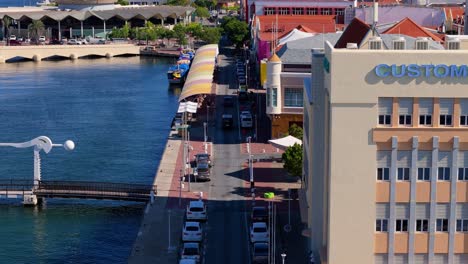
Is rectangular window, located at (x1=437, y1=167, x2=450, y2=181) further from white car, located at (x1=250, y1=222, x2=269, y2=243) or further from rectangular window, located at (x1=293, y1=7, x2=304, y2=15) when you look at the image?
rectangular window, located at (x1=293, y1=7, x2=304, y2=15)

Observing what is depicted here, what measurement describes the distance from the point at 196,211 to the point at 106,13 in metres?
102

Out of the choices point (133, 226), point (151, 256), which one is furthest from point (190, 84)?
point (151, 256)

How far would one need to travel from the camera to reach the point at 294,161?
5409 cm

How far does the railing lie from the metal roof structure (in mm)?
92026

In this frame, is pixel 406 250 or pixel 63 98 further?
pixel 63 98

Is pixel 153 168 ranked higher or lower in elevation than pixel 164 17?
lower

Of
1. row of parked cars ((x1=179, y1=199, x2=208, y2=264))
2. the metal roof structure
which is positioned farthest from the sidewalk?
the metal roof structure

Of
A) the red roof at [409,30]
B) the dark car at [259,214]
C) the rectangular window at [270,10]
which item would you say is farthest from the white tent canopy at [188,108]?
the rectangular window at [270,10]

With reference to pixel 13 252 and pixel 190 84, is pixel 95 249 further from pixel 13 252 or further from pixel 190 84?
pixel 190 84

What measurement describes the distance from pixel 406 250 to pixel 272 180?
20017 millimetres

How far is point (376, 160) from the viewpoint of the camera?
1453 inches

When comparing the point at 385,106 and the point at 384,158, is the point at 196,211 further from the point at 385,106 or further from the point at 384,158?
the point at 385,106

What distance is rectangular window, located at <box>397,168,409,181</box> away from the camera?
3709 cm

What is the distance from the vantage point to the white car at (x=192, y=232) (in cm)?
4572
